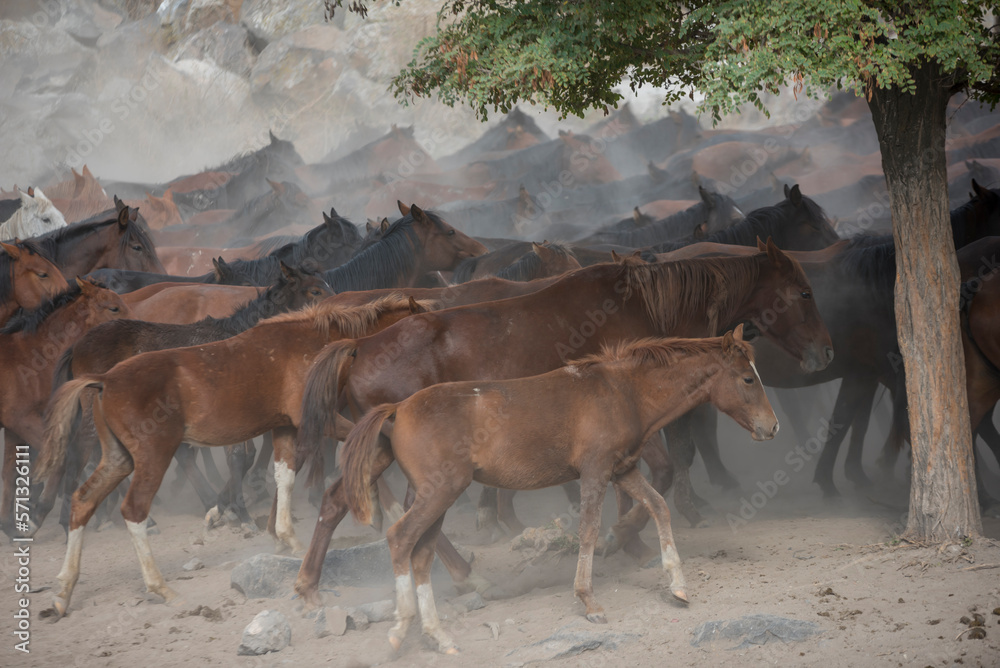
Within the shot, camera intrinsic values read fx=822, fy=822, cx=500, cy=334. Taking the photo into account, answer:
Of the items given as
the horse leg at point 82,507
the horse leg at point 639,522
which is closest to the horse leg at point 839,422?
the horse leg at point 639,522

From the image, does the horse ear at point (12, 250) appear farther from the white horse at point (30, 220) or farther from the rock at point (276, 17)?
the rock at point (276, 17)

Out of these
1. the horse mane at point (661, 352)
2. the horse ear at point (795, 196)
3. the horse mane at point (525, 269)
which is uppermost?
the horse ear at point (795, 196)

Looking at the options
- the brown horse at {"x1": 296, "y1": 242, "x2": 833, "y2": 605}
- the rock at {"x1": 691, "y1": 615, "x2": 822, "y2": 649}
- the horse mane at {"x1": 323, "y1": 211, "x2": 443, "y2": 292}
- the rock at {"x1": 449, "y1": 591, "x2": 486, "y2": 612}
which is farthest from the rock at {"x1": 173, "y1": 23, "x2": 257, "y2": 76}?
the rock at {"x1": 691, "y1": 615, "x2": 822, "y2": 649}

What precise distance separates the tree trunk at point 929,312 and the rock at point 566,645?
2385mm

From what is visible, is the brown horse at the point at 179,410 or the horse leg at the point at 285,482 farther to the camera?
the horse leg at the point at 285,482

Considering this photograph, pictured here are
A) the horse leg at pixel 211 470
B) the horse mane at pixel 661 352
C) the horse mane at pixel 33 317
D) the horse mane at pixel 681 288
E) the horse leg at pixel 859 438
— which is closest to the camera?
the horse mane at pixel 661 352

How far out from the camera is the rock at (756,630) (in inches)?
170

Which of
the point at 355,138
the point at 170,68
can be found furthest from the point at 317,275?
the point at 170,68

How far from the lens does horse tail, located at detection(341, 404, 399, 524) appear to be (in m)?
4.85

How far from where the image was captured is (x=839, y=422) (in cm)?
774

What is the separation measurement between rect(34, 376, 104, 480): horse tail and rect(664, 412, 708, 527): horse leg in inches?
181

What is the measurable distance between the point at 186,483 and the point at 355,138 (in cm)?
2748

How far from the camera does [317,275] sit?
27.8 ft

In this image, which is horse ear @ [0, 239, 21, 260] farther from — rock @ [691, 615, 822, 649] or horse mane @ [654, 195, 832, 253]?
rock @ [691, 615, 822, 649]
